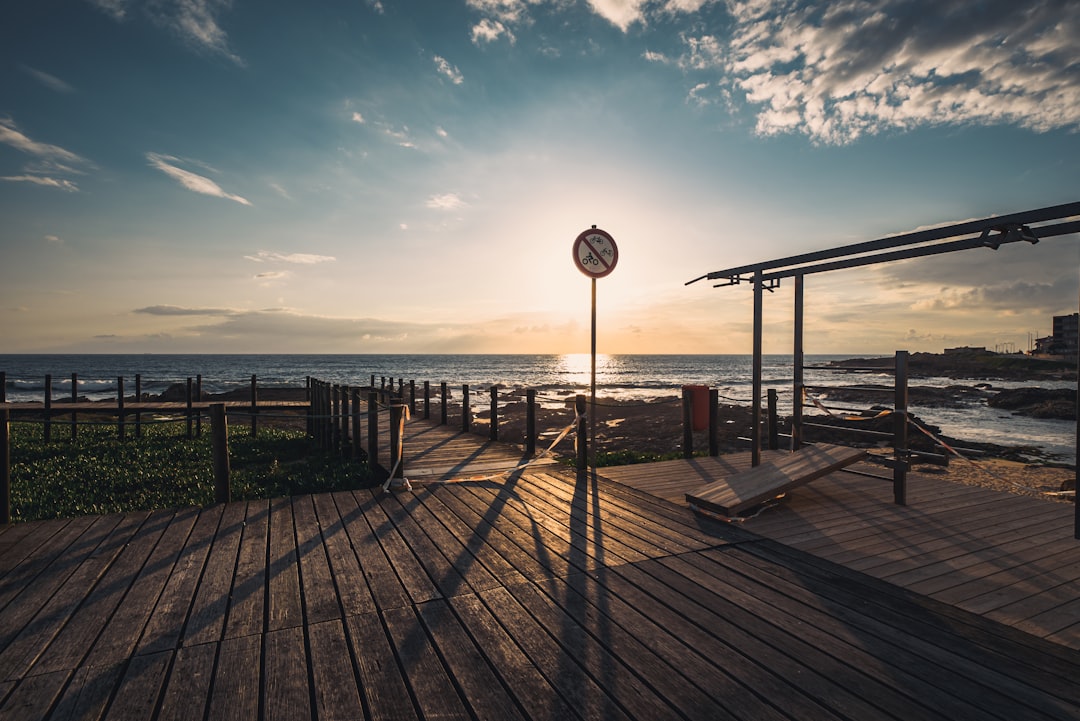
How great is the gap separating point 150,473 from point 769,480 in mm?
10736

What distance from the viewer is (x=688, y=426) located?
30.7 feet

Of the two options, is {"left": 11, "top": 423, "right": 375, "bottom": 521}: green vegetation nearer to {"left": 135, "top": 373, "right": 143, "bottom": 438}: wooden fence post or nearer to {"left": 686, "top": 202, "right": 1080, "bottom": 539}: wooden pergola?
{"left": 135, "top": 373, "right": 143, "bottom": 438}: wooden fence post

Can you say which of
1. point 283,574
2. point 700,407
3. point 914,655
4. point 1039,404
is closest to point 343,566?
point 283,574

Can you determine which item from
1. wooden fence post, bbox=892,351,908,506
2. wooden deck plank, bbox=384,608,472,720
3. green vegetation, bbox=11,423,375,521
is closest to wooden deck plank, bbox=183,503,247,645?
wooden deck plank, bbox=384,608,472,720

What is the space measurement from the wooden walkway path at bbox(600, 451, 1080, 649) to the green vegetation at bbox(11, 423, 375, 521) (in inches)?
235

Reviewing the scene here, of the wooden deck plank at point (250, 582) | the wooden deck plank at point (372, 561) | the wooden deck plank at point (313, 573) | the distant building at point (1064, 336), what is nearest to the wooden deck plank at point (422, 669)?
the wooden deck plank at point (372, 561)

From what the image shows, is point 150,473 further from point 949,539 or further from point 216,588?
point 949,539

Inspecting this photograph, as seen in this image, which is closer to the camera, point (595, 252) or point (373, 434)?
point (595, 252)

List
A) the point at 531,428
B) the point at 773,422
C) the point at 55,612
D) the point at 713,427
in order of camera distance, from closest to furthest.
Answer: the point at 55,612
the point at 713,427
the point at 773,422
the point at 531,428

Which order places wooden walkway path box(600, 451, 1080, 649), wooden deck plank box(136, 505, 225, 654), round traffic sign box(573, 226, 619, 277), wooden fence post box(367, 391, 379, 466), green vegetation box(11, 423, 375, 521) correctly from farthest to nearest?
wooden fence post box(367, 391, 379, 466), green vegetation box(11, 423, 375, 521), round traffic sign box(573, 226, 619, 277), wooden walkway path box(600, 451, 1080, 649), wooden deck plank box(136, 505, 225, 654)

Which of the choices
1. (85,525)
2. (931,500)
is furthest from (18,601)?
(931,500)

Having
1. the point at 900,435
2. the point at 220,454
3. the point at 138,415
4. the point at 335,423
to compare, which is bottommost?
the point at 138,415

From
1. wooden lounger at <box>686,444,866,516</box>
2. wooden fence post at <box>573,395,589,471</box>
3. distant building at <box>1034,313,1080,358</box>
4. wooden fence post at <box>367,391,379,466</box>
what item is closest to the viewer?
wooden lounger at <box>686,444,866,516</box>

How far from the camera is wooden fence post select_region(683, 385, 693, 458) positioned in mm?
9148
